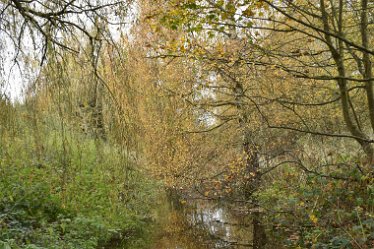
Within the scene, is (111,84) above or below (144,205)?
above

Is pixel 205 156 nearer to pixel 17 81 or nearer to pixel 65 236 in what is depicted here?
pixel 65 236

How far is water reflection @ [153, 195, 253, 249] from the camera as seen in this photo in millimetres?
8156

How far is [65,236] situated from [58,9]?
15.3 feet

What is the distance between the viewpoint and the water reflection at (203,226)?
816 centimetres

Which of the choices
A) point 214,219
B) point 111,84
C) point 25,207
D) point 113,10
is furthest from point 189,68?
point 214,219

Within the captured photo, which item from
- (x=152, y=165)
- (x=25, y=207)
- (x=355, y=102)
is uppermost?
(x=355, y=102)

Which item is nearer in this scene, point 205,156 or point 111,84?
point 111,84

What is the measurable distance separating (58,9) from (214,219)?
792 centimetres

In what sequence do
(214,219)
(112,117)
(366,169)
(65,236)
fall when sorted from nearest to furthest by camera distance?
(112,117)
(366,169)
(65,236)
(214,219)

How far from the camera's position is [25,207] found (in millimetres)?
7766

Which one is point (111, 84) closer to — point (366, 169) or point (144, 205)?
point (366, 169)

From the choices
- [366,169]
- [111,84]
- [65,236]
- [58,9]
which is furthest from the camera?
[65,236]

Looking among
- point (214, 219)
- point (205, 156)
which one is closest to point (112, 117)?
point (205, 156)

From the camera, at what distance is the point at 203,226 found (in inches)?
383
